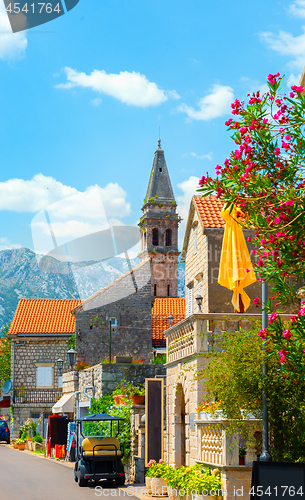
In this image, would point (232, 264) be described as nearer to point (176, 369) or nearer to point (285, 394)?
point (176, 369)

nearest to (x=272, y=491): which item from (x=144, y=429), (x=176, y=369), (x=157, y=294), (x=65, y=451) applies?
(x=176, y=369)

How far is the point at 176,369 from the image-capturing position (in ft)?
49.4

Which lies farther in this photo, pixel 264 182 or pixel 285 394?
pixel 285 394

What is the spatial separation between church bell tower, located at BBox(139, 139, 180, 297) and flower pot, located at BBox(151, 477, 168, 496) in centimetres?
6123

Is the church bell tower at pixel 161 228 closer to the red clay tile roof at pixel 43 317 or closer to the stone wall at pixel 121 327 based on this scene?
the red clay tile roof at pixel 43 317

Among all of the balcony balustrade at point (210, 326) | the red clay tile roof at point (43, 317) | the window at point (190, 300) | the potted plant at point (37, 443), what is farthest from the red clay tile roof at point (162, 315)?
the balcony balustrade at point (210, 326)

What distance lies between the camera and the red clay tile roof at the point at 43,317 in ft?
132

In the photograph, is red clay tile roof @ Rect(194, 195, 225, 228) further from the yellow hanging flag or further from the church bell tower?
the church bell tower

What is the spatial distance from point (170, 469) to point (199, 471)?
2.27m

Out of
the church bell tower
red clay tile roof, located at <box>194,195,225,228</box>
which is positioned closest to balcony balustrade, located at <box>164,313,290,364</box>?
red clay tile roof, located at <box>194,195,225,228</box>

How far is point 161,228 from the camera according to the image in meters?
76.8

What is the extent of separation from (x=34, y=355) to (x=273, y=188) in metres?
34.3

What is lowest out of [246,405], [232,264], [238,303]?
[246,405]

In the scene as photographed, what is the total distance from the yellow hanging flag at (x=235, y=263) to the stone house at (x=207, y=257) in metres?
4.82
